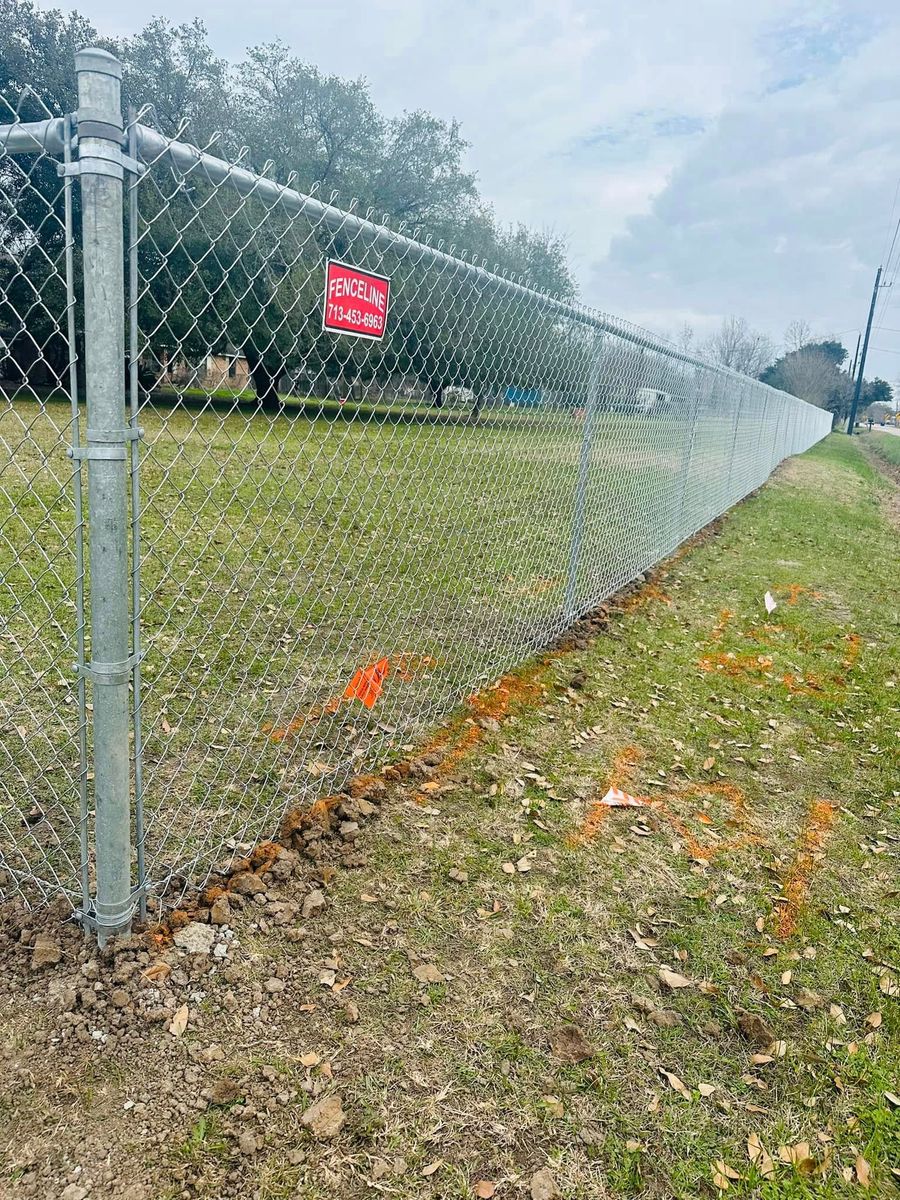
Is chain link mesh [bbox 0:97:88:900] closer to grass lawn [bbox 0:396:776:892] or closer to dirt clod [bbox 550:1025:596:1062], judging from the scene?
grass lawn [bbox 0:396:776:892]

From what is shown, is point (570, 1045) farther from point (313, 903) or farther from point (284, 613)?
point (284, 613)

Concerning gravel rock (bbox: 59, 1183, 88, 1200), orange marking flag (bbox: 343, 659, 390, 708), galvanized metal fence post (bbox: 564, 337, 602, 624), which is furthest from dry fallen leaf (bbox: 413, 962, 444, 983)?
galvanized metal fence post (bbox: 564, 337, 602, 624)

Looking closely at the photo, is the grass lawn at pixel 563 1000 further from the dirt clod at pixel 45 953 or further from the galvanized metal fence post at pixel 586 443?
the galvanized metal fence post at pixel 586 443

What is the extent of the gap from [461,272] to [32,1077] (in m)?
2.99

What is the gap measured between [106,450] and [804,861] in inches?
116

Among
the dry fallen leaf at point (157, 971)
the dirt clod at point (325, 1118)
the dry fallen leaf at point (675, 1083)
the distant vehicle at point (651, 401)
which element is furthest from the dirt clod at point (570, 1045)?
the distant vehicle at point (651, 401)

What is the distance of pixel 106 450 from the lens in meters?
1.69

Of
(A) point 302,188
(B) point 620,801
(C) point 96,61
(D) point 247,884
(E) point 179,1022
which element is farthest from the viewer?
(A) point 302,188

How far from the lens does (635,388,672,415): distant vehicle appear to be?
577 cm

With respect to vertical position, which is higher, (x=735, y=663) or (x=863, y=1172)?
(x=735, y=663)

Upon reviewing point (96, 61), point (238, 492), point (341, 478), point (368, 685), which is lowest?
point (368, 685)

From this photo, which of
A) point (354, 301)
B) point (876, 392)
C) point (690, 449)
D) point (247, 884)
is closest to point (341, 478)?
point (354, 301)

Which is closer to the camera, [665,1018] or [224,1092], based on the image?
[224,1092]

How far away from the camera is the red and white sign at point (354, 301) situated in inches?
83.7
